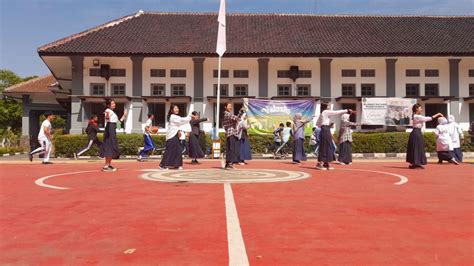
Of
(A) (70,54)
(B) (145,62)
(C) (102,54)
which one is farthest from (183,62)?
(A) (70,54)

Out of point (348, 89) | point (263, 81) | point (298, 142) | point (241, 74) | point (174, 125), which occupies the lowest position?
point (298, 142)

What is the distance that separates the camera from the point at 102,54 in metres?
26.9

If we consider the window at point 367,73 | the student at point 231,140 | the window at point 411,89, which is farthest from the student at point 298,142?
the window at point 411,89

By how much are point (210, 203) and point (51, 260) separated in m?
2.85

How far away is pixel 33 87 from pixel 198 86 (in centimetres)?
1831

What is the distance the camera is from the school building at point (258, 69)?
89.2 feet

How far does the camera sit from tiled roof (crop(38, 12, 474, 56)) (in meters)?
27.1

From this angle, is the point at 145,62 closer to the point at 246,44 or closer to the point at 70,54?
the point at 70,54

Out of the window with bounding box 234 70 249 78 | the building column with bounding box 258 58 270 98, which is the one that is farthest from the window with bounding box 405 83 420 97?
the window with bounding box 234 70 249 78

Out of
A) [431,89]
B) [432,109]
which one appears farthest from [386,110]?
[432,109]

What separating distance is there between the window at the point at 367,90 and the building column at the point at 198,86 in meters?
9.67

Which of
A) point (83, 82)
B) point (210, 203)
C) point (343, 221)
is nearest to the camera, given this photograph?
point (343, 221)

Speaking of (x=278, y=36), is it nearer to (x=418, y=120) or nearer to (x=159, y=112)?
(x=159, y=112)

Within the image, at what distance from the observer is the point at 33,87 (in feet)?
129
